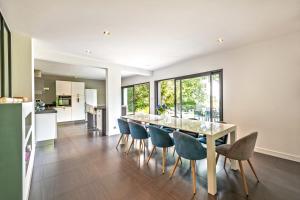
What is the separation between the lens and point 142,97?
698 centimetres

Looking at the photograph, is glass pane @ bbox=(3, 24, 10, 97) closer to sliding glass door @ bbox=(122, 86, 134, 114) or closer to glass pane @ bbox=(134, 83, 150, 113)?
glass pane @ bbox=(134, 83, 150, 113)

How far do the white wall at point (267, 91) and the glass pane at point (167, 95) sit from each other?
1.95 m

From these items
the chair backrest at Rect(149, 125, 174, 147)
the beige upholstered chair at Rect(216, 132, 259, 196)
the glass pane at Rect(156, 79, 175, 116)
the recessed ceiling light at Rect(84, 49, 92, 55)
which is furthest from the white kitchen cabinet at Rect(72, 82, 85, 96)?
the beige upholstered chair at Rect(216, 132, 259, 196)

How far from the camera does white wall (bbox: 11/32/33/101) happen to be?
104 inches

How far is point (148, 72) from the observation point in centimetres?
610

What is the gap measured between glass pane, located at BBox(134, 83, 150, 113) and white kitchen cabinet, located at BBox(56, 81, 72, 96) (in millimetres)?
3233

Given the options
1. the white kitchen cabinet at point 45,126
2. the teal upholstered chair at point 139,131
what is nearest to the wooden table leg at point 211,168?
the teal upholstered chair at point 139,131

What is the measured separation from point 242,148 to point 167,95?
3.93 metres

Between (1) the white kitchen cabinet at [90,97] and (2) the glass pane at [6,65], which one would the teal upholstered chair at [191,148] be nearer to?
(2) the glass pane at [6,65]

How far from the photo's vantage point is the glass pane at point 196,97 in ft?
13.9

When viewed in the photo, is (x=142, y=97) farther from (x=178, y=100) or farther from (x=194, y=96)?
(x=194, y=96)

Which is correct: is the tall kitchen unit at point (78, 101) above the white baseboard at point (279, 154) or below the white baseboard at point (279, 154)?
above

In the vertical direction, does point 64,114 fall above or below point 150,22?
below

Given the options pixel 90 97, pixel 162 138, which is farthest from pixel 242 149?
pixel 90 97
